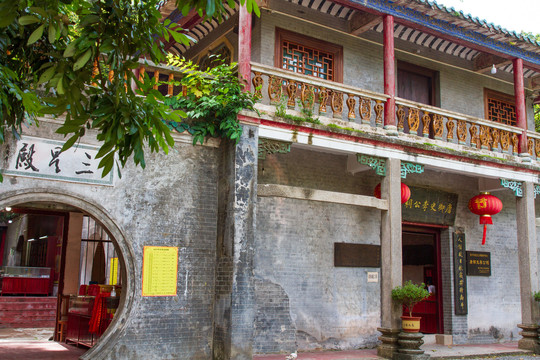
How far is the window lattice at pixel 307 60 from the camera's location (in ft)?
32.2

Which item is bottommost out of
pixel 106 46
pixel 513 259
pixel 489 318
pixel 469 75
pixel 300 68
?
pixel 489 318

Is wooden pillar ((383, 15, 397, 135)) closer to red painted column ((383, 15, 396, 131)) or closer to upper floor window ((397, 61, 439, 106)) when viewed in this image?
red painted column ((383, 15, 396, 131))

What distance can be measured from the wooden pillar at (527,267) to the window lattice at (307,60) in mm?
4547

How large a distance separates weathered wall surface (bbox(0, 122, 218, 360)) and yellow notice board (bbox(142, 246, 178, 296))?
0.07 m

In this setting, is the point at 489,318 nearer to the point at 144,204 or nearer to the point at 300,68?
the point at 300,68

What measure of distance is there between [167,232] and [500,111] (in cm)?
885

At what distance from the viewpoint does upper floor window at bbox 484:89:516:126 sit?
12.3m

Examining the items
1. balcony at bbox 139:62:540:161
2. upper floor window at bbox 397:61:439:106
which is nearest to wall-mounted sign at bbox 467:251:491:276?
balcony at bbox 139:62:540:161

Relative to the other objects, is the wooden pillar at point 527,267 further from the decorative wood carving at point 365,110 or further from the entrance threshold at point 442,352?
the decorative wood carving at point 365,110

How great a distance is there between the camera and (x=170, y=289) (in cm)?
727

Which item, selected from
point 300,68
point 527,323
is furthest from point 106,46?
point 527,323

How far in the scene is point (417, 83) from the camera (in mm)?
11508

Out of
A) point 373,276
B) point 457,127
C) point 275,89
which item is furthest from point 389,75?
point 373,276

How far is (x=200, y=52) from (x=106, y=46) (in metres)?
8.17
